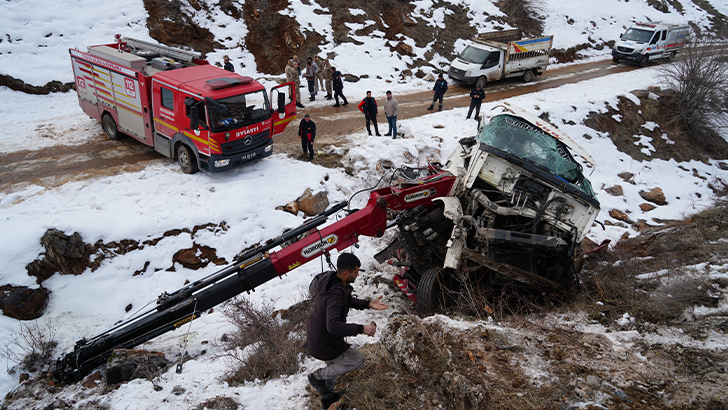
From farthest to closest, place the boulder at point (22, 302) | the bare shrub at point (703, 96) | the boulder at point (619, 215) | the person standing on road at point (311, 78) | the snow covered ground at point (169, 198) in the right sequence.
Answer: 1. the bare shrub at point (703, 96)
2. the person standing on road at point (311, 78)
3. the boulder at point (619, 215)
4. the boulder at point (22, 302)
5. the snow covered ground at point (169, 198)

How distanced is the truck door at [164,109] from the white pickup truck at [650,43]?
76.4 ft

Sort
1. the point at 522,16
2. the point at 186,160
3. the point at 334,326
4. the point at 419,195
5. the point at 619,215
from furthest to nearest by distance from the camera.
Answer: the point at 522,16, the point at 619,215, the point at 186,160, the point at 419,195, the point at 334,326

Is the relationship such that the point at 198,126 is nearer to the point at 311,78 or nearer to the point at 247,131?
the point at 247,131

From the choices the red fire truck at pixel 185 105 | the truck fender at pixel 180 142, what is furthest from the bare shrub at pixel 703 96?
the truck fender at pixel 180 142

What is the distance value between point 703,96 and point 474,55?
9295 millimetres

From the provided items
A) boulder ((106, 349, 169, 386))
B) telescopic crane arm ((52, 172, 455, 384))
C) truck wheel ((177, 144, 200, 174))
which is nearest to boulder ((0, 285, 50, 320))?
telescopic crane arm ((52, 172, 455, 384))

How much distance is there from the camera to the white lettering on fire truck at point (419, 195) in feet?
20.8

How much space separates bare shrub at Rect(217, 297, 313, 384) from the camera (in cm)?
492

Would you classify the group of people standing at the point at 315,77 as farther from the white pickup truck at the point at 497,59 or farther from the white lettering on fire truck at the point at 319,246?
the white lettering on fire truck at the point at 319,246

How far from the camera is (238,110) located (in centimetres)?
952

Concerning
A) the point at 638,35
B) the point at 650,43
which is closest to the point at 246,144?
the point at 650,43

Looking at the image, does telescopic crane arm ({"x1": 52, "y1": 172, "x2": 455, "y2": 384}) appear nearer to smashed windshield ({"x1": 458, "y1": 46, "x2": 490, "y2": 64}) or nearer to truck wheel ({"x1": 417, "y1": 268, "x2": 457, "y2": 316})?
truck wheel ({"x1": 417, "y1": 268, "x2": 457, "y2": 316})

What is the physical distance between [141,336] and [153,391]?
1.01 metres

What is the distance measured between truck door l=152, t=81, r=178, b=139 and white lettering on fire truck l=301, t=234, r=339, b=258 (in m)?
6.18
